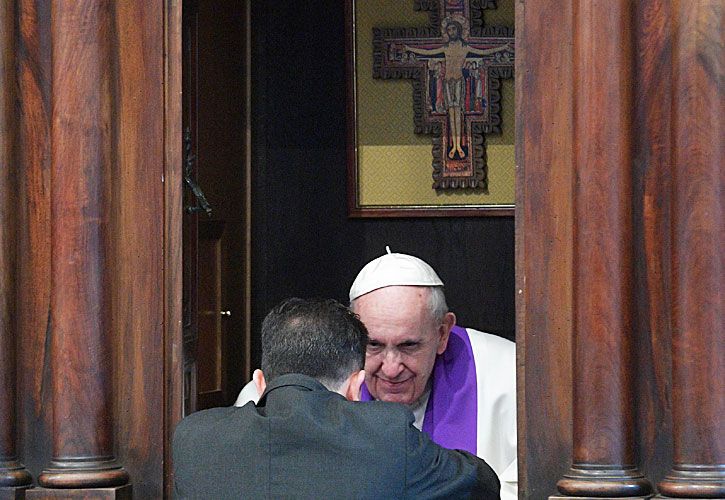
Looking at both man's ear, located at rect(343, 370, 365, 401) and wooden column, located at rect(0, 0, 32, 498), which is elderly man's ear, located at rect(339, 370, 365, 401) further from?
wooden column, located at rect(0, 0, 32, 498)

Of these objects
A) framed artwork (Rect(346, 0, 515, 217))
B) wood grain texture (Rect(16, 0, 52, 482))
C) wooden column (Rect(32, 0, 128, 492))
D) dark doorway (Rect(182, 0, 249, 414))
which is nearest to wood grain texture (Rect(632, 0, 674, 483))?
wooden column (Rect(32, 0, 128, 492))

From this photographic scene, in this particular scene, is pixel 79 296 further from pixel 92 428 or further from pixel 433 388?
pixel 433 388

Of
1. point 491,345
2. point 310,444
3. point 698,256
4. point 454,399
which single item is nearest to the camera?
point 310,444

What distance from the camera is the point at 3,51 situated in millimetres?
3422

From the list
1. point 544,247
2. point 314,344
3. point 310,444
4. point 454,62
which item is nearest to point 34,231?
point 314,344

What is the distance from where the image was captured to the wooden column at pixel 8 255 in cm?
337

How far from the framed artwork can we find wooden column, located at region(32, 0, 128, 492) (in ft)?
8.76

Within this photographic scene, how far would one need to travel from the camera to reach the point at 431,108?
598 centimetres

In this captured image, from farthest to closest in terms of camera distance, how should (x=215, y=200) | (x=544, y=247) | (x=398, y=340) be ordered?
(x=215, y=200), (x=398, y=340), (x=544, y=247)

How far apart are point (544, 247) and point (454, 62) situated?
9.41 feet

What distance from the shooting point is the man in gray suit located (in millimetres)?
2623

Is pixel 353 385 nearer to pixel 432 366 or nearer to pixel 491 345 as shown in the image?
pixel 432 366

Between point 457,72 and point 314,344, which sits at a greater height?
point 457,72

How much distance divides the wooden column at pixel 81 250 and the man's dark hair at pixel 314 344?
26.1 inches
